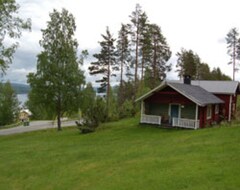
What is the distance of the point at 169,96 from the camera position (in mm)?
29203

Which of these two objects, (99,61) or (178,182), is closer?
(178,182)

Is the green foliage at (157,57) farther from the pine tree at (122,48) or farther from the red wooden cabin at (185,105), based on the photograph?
the red wooden cabin at (185,105)

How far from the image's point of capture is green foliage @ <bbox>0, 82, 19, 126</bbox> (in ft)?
258

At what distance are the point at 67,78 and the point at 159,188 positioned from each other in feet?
78.7

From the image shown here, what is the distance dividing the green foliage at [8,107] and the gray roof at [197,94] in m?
56.8

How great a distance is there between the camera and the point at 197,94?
28938mm

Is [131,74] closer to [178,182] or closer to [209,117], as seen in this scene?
[209,117]

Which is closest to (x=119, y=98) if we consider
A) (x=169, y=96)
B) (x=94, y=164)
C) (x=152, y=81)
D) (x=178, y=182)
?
(x=152, y=81)

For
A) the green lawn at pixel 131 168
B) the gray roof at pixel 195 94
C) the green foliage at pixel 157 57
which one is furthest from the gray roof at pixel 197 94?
the green foliage at pixel 157 57

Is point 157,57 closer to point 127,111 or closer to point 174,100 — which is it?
point 127,111

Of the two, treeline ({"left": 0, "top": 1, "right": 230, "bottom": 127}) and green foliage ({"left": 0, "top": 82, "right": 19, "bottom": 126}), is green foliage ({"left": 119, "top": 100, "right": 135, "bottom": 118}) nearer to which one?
treeline ({"left": 0, "top": 1, "right": 230, "bottom": 127})

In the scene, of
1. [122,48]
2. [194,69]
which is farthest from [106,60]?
[194,69]

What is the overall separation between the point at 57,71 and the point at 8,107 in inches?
2017

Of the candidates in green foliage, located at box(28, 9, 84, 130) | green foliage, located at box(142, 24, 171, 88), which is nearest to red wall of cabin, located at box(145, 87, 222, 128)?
green foliage, located at box(28, 9, 84, 130)
